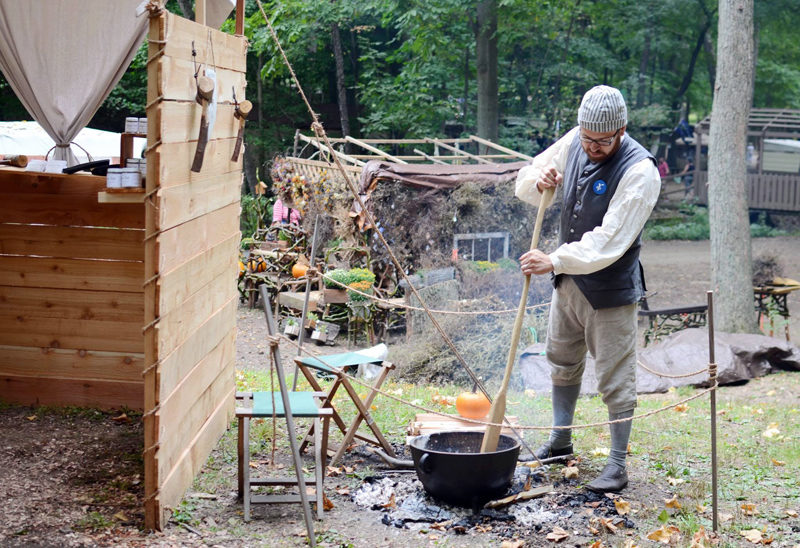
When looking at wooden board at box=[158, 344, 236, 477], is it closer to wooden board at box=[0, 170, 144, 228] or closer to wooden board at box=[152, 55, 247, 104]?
wooden board at box=[0, 170, 144, 228]

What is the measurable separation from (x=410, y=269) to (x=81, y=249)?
18.3 feet

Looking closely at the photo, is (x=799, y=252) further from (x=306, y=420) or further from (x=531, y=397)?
(x=306, y=420)

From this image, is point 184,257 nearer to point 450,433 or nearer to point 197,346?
point 197,346

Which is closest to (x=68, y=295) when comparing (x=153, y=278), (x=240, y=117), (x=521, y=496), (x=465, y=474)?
(x=240, y=117)

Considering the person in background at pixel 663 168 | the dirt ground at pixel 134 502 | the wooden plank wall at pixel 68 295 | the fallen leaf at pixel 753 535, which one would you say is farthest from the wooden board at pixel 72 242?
Result: the person in background at pixel 663 168

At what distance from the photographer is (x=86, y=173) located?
207 inches

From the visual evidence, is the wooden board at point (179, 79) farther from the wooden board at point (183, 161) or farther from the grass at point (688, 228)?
the grass at point (688, 228)

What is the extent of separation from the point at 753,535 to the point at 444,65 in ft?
54.3

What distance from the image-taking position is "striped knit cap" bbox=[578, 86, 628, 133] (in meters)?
4.16

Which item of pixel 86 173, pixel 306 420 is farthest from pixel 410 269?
pixel 86 173

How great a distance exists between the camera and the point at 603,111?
4.17 meters

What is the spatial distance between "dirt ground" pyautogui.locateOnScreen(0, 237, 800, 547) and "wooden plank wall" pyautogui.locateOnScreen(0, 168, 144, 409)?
0.64ft

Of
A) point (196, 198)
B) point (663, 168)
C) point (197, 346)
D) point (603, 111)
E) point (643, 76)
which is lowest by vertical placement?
point (197, 346)

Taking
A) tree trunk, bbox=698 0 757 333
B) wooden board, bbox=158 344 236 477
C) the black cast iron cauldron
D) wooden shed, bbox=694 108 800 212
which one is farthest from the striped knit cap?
wooden shed, bbox=694 108 800 212
